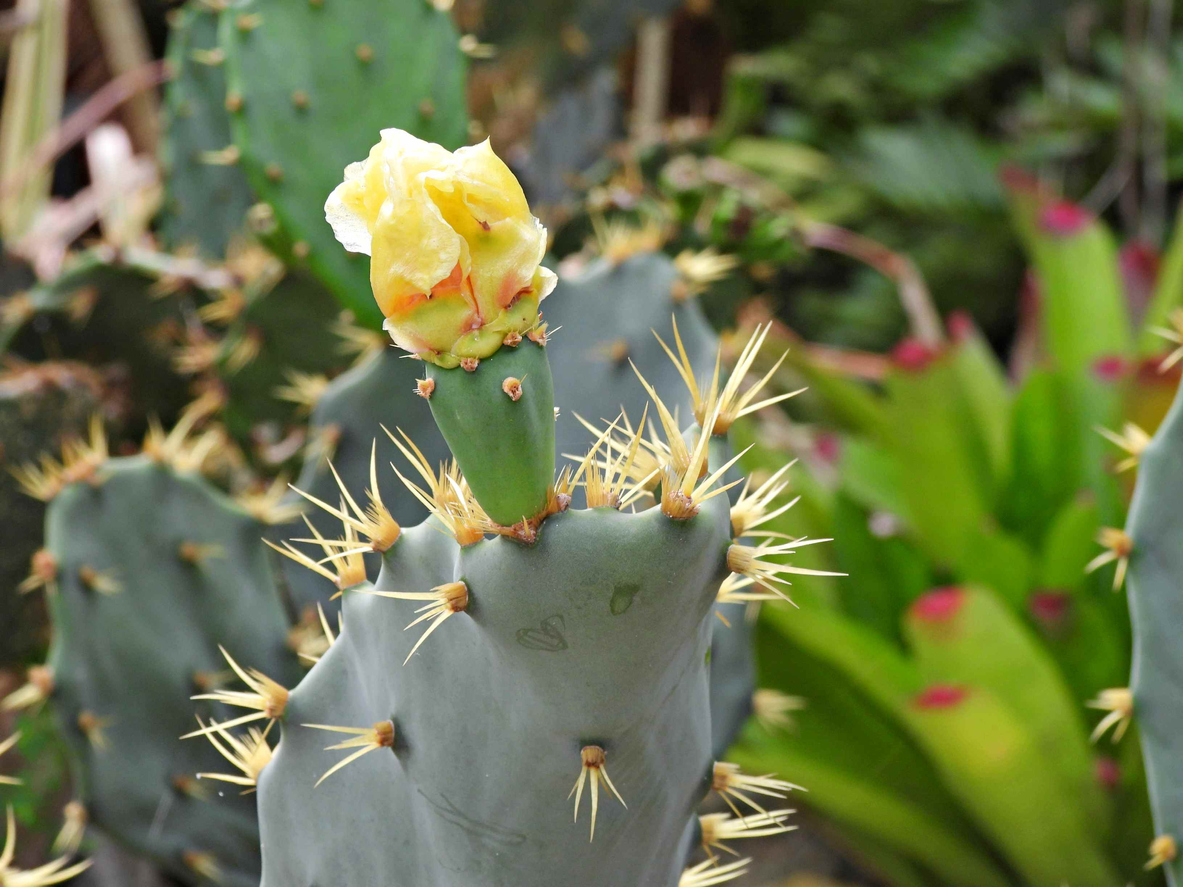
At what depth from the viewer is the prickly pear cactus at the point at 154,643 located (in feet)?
2.89

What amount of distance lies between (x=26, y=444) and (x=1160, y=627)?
1191 mm

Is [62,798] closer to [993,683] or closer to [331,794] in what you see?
[331,794]

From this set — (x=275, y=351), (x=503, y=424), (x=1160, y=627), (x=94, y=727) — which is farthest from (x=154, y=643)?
(x=1160, y=627)

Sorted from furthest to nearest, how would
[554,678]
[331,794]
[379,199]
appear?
[331,794] → [554,678] → [379,199]

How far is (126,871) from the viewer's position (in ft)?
4.06

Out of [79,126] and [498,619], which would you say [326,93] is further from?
[79,126]

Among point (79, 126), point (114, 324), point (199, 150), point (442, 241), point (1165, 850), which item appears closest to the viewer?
point (442, 241)

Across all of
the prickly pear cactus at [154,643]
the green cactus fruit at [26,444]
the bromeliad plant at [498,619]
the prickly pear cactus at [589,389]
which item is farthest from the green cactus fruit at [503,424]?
the green cactus fruit at [26,444]

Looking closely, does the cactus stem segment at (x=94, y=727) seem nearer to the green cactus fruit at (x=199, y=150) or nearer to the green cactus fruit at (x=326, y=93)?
the green cactus fruit at (x=326, y=93)

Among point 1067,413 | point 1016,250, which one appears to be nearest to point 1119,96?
point 1016,250

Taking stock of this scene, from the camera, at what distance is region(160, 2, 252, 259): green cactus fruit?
1540 mm

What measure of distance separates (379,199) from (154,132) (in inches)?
97.2

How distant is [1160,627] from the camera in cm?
70

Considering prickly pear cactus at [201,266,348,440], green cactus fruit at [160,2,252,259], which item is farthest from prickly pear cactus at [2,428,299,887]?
green cactus fruit at [160,2,252,259]
